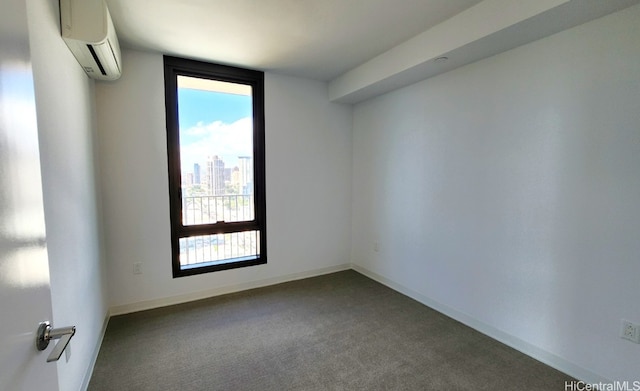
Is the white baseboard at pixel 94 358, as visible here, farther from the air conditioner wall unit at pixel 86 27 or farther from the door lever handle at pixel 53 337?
the air conditioner wall unit at pixel 86 27

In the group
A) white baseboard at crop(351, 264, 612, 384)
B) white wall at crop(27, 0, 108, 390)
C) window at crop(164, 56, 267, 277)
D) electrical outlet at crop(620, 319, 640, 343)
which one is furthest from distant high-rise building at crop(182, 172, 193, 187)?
electrical outlet at crop(620, 319, 640, 343)

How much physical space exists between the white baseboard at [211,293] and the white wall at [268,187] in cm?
1

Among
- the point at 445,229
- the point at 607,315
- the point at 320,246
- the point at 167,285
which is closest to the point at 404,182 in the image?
the point at 445,229

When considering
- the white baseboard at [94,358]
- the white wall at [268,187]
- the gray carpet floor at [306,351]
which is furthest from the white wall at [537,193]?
the white baseboard at [94,358]

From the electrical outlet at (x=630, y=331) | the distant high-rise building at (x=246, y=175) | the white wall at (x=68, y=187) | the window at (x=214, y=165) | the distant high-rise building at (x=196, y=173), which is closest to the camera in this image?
the white wall at (x=68, y=187)

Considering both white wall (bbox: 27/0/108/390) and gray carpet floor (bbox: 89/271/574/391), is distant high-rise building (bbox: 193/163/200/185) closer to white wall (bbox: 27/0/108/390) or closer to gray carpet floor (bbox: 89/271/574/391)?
white wall (bbox: 27/0/108/390)

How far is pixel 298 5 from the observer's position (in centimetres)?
208

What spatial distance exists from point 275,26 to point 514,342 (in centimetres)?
324

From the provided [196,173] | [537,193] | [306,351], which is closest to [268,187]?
[196,173]

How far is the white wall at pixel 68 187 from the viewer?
1.42 meters

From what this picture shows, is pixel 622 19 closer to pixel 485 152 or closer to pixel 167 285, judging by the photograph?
pixel 485 152

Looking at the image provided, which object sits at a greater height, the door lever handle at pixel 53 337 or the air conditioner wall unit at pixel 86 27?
the air conditioner wall unit at pixel 86 27

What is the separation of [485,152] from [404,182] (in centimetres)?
96

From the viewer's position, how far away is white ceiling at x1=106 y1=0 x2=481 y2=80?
2.07 meters
